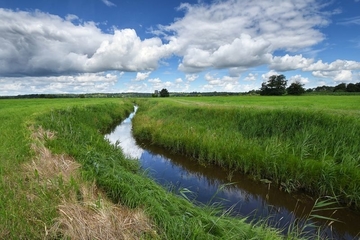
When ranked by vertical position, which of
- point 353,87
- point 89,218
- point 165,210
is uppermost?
point 353,87

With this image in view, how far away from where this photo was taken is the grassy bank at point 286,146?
6223 millimetres

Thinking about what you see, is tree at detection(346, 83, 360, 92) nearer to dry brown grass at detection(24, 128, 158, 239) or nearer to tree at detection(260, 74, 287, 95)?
tree at detection(260, 74, 287, 95)

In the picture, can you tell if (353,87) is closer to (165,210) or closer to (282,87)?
(282,87)

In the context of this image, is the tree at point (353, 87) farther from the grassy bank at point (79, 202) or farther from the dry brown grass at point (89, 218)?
the dry brown grass at point (89, 218)

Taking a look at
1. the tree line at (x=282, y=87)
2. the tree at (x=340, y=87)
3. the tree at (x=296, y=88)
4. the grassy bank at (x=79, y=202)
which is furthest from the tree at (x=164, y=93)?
the grassy bank at (x=79, y=202)

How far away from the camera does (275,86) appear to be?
7775cm

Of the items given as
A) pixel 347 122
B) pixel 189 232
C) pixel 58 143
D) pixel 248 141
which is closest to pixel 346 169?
pixel 347 122

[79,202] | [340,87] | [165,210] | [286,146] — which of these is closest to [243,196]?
[286,146]

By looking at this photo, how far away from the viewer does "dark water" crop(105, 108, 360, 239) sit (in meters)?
5.16

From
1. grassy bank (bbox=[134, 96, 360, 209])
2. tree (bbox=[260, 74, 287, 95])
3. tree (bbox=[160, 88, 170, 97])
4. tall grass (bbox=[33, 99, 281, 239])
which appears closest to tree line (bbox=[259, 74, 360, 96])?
tree (bbox=[260, 74, 287, 95])

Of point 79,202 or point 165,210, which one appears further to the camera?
point 165,210

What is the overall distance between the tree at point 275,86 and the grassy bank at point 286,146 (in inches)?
2753

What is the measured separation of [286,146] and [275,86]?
252 feet

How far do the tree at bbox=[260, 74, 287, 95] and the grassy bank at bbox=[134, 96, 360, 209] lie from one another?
69.9 meters
